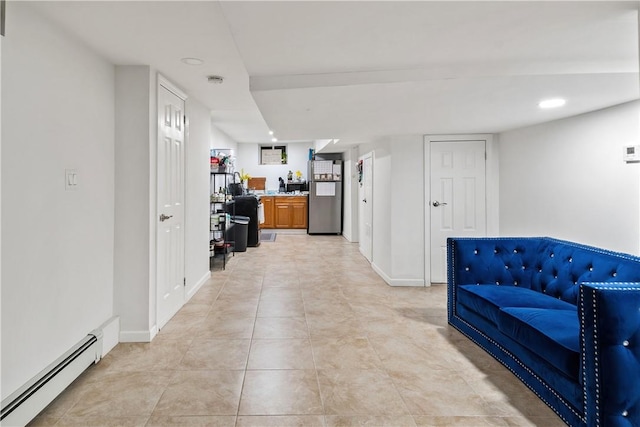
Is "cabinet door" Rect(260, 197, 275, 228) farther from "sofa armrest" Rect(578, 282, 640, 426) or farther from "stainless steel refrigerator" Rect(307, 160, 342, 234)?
"sofa armrest" Rect(578, 282, 640, 426)

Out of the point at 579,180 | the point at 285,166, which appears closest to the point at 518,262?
the point at 579,180

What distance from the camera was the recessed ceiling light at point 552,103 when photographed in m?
2.60

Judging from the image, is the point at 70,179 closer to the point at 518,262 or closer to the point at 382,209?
the point at 518,262

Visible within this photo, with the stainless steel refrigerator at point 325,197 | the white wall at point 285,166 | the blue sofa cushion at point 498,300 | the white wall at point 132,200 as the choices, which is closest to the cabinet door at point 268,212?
the white wall at point 285,166

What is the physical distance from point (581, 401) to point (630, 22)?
1.72 metres

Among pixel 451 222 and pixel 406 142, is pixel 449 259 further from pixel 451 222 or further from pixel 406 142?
pixel 406 142

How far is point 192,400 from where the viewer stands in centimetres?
199

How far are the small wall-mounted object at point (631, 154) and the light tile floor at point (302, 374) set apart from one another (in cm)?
176

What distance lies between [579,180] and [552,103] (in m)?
0.81

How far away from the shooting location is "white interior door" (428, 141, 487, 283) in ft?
14.5

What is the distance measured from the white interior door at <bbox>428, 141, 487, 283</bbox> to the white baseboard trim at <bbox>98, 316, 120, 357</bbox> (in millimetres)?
3460

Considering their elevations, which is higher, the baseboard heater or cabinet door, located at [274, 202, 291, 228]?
cabinet door, located at [274, 202, 291, 228]

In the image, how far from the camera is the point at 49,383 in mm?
1926

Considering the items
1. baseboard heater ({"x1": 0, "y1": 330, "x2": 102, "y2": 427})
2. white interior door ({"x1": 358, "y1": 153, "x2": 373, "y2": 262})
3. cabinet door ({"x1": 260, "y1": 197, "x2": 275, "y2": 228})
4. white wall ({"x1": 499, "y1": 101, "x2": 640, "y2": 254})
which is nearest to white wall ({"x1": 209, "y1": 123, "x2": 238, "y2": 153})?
cabinet door ({"x1": 260, "y1": 197, "x2": 275, "y2": 228})
